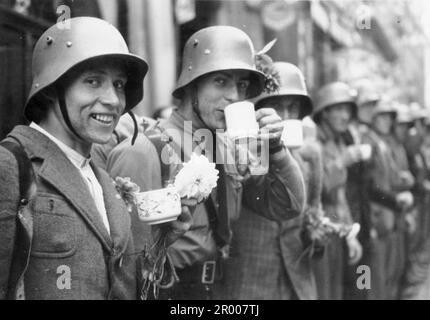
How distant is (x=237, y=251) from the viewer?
378 cm

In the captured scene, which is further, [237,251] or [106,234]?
[237,251]

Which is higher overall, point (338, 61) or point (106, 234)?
point (338, 61)

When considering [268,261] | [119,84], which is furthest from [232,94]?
[268,261]

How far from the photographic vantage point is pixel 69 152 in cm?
255

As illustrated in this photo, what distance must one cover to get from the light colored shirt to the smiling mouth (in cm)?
15

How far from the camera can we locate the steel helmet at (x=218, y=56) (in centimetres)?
327

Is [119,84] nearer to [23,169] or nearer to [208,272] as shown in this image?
[23,169]

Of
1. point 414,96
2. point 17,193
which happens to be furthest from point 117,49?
point 414,96

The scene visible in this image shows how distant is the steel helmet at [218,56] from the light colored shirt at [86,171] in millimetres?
865

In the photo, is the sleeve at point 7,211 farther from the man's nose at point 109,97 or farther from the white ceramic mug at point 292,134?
the white ceramic mug at point 292,134

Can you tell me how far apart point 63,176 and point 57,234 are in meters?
0.22
